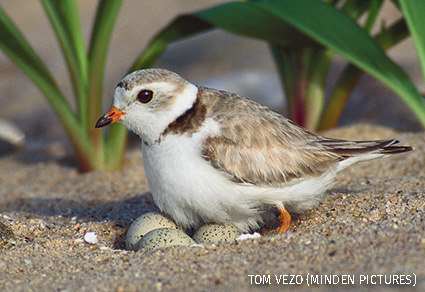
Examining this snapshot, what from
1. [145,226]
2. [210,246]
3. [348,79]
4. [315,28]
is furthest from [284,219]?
[348,79]

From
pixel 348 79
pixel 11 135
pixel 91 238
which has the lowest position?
pixel 11 135

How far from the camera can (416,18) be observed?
4.30 metres

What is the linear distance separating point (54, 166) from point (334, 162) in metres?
3.45

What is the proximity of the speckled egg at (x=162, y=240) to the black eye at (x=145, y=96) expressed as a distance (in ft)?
2.66

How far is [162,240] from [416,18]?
2.76 metres

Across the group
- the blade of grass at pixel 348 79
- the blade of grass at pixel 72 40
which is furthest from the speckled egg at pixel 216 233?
the blade of grass at pixel 348 79

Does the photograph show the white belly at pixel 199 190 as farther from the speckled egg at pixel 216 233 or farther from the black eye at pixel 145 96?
the black eye at pixel 145 96

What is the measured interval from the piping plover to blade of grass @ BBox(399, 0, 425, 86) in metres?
1.30

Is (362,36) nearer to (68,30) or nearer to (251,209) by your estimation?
(251,209)

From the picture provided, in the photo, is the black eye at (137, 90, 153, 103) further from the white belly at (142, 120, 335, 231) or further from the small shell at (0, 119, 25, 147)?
the small shell at (0, 119, 25, 147)

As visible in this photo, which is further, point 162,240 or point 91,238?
point 91,238

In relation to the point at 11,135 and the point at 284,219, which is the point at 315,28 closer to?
the point at 284,219

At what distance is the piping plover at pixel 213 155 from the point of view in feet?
10.5

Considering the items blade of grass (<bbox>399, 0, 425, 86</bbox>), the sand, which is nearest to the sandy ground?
the sand
